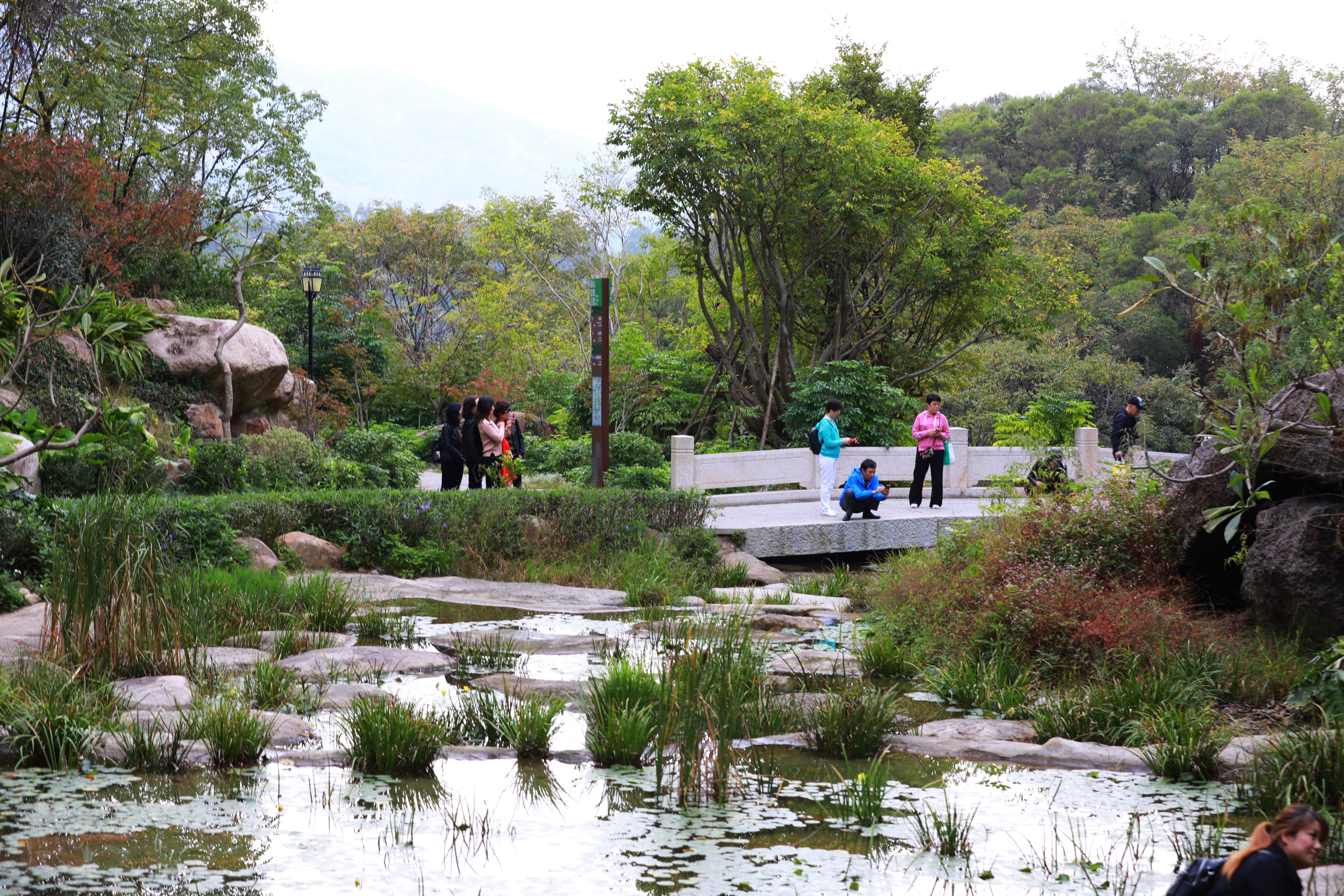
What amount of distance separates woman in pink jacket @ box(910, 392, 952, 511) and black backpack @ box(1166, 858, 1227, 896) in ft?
40.1

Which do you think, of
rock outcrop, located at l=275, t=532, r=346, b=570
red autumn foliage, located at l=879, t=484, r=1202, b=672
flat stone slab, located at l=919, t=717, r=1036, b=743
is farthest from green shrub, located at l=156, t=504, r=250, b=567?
flat stone slab, located at l=919, t=717, r=1036, b=743

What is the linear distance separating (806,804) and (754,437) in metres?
17.3

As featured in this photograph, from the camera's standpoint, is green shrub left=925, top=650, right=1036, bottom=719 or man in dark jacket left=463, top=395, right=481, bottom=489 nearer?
green shrub left=925, top=650, right=1036, bottom=719

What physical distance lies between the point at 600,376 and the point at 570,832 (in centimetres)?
967

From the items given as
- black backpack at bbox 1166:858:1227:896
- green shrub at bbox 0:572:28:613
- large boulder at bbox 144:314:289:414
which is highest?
large boulder at bbox 144:314:289:414

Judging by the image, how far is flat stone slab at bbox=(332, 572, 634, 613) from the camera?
1059 cm

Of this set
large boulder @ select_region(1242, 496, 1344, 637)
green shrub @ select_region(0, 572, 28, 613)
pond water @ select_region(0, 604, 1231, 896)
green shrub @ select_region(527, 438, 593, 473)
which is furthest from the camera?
green shrub @ select_region(527, 438, 593, 473)

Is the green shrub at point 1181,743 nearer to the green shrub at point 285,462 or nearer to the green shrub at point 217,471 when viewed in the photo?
the green shrub at point 285,462

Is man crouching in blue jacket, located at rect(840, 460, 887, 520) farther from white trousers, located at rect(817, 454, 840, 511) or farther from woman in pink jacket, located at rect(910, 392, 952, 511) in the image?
woman in pink jacket, located at rect(910, 392, 952, 511)

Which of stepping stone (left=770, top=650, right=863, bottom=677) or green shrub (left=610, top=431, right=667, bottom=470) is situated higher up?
green shrub (left=610, top=431, right=667, bottom=470)

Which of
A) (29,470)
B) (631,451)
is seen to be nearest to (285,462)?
(29,470)

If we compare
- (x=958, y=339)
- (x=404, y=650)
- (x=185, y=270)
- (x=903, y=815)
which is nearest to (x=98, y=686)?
(x=404, y=650)

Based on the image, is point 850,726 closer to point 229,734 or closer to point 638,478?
point 229,734

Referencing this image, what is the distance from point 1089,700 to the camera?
668 cm
